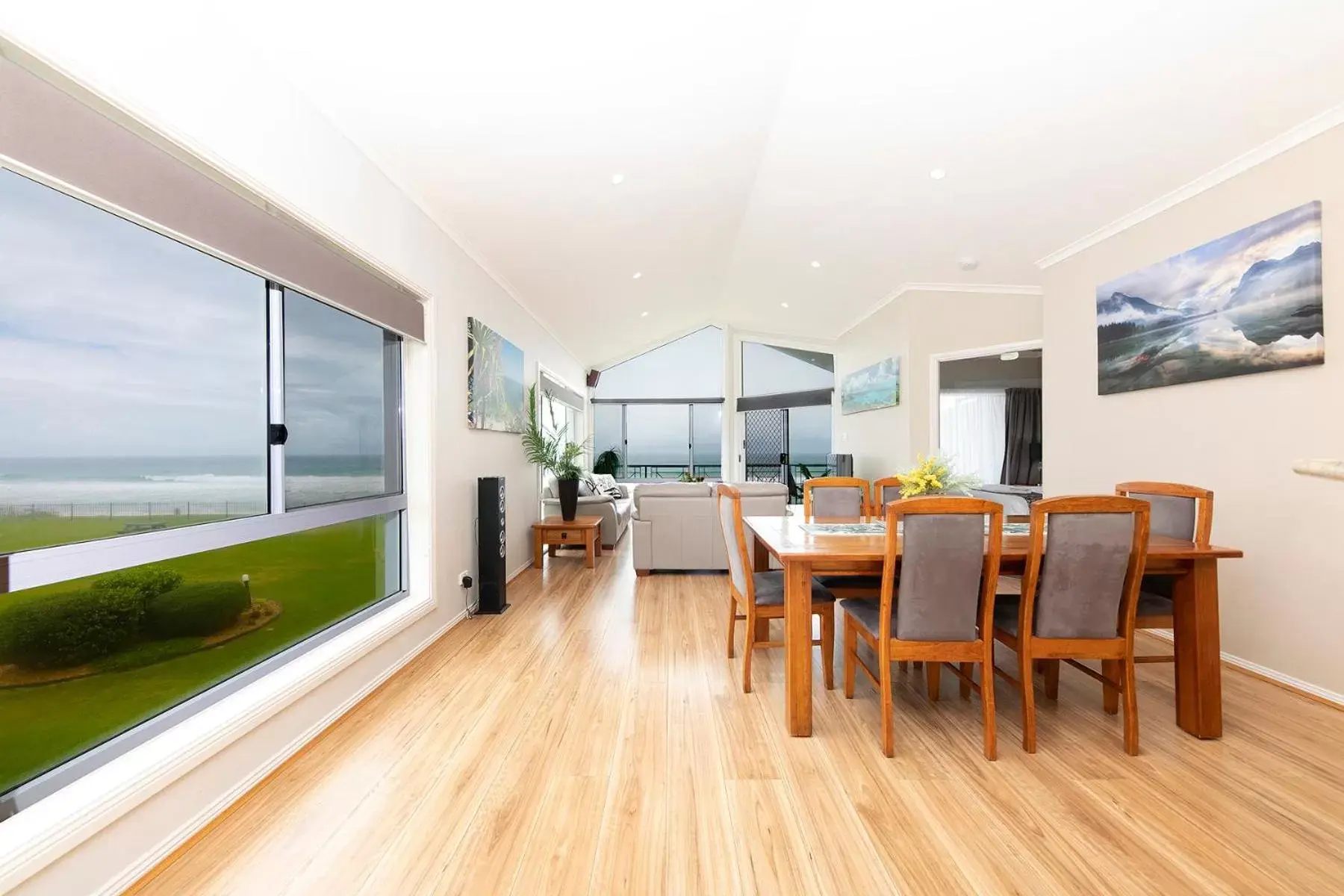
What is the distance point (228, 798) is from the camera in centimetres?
177

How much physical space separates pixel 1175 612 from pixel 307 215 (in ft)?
12.3

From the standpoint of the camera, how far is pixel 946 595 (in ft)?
6.77

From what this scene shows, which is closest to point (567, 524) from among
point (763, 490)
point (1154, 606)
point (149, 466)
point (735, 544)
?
point (763, 490)

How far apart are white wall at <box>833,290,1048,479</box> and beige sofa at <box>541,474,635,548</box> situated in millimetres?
3003

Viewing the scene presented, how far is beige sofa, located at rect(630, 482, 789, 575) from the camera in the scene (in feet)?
16.3

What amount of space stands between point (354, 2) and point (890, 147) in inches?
115

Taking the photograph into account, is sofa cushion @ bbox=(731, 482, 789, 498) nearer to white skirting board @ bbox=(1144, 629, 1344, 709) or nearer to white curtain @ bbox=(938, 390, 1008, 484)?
white skirting board @ bbox=(1144, 629, 1344, 709)

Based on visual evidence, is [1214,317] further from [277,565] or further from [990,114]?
[277,565]

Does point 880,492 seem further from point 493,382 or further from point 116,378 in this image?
point 116,378

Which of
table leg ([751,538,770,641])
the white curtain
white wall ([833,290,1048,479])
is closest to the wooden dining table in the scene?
table leg ([751,538,770,641])

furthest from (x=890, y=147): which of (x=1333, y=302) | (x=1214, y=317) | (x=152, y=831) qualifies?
(x=152, y=831)

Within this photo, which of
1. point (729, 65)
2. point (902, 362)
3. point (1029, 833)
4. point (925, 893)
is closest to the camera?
point (925, 893)

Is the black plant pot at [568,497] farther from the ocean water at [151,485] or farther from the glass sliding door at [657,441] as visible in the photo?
the glass sliding door at [657,441]

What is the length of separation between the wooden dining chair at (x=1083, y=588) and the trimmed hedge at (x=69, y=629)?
406cm
